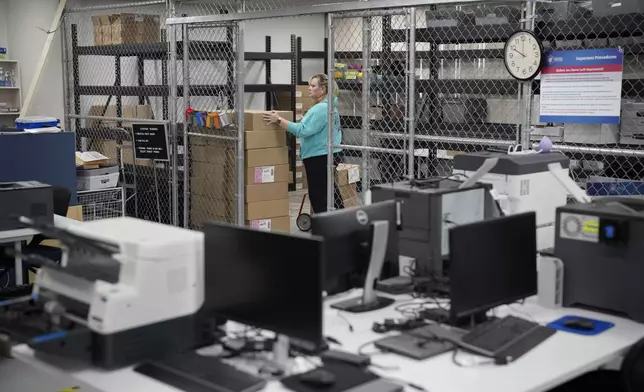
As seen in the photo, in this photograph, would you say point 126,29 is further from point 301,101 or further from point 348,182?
point 301,101

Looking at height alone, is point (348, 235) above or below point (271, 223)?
above

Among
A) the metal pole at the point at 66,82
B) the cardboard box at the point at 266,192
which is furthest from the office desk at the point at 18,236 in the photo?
the metal pole at the point at 66,82

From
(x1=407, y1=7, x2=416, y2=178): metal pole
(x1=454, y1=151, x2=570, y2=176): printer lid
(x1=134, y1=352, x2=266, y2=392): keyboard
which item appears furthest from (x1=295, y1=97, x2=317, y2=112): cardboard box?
(x1=134, y1=352, x2=266, y2=392): keyboard

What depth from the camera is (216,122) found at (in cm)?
681

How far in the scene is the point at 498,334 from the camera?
9.23 ft

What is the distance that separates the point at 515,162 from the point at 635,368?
128 centimetres

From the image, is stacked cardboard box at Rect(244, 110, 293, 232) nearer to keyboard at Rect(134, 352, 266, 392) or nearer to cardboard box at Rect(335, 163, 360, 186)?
cardboard box at Rect(335, 163, 360, 186)

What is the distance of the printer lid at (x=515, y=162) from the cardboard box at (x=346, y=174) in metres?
3.08

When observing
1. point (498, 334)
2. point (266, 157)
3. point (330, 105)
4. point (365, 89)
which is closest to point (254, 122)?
point (266, 157)

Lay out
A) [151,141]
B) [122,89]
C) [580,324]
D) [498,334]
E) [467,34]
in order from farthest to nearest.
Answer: [122,89], [151,141], [467,34], [580,324], [498,334]

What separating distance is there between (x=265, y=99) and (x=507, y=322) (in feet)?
29.3

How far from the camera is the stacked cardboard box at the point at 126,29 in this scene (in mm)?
8523

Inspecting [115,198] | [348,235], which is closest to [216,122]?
[115,198]

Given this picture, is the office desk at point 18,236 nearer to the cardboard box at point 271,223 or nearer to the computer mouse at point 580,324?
the cardboard box at point 271,223
